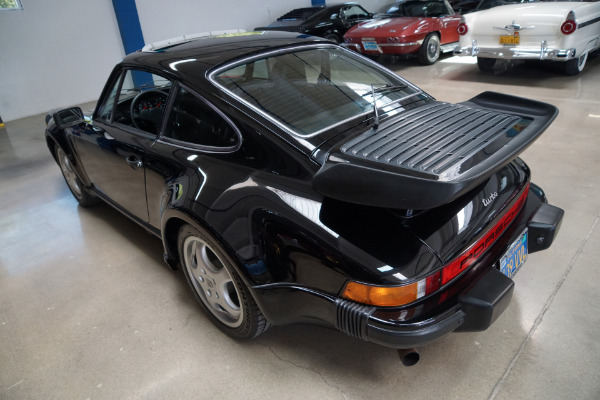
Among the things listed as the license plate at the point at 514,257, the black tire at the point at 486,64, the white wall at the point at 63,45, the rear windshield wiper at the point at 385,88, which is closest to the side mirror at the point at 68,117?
the rear windshield wiper at the point at 385,88

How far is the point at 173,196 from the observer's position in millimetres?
1988

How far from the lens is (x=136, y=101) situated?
2.59 m

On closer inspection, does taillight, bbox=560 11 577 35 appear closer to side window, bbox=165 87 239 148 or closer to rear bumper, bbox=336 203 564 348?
rear bumper, bbox=336 203 564 348

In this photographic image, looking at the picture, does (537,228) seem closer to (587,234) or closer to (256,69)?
(587,234)

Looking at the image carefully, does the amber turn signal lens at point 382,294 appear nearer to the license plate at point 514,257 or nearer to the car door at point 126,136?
the license plate at point 514,257

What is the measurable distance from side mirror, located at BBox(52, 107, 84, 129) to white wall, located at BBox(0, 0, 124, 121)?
17.0ft

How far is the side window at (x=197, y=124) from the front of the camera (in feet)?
6.06

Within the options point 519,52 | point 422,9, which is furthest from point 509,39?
point 422,9

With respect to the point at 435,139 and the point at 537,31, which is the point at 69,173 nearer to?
the point at 435,139

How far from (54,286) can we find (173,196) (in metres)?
1.24

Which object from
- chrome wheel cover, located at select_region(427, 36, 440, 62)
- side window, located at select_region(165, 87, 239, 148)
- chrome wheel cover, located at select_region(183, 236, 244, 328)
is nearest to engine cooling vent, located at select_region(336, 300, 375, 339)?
chrome wheel cover, located at select_region(183, 236, 244, 328)

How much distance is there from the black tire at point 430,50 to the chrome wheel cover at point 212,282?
22.1ft

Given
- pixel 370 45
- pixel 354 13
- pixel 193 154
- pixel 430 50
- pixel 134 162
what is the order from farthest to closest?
pixel 354 13
pixel 430 50
pixel 370 45
pixel 134 162
pixel 193 154

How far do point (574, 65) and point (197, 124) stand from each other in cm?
611
